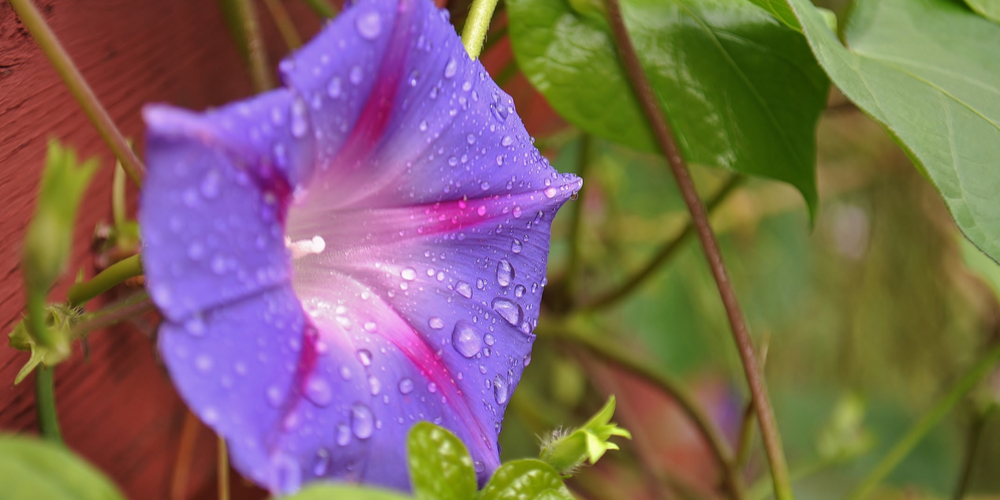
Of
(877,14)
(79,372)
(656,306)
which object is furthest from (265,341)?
(656,306)

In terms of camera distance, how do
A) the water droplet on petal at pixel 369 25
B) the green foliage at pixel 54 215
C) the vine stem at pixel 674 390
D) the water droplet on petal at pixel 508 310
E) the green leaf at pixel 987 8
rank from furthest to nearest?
the vine stem at pixel 674 390 < the green leaf at pixel 987 8 < the water droplet on petal at pixel 508 310 < the water droplet on petal at pixel 369 25 < the green foliage at pixel 54 215

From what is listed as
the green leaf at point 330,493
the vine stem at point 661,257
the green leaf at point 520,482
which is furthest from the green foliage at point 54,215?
the vine stem at point 661,257

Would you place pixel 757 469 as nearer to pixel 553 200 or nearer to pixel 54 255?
pixel 553 200

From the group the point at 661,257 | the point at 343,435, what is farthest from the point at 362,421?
the point at 661,257

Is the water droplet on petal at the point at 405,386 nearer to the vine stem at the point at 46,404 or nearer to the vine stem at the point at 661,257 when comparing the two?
the vine stem at the point at 46,404

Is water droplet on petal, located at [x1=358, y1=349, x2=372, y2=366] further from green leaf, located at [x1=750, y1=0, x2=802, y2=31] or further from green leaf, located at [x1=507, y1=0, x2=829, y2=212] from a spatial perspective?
green leaf, located at [x1=750, y1=0, x2=802, y2=31]

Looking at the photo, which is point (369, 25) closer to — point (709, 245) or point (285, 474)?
point (285, 474)

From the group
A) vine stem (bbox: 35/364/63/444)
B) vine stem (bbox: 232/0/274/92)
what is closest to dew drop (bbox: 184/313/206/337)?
vine stem (bbox: 35/364/63/444)
